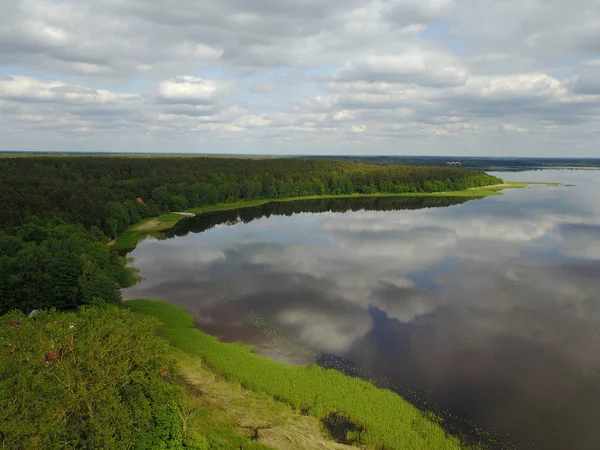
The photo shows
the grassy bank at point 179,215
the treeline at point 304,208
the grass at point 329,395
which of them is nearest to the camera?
the grass at point 329,395

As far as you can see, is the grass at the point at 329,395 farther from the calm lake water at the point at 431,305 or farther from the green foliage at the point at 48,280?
the green foliage at the point at 48,280

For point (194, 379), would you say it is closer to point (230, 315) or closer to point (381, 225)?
point (230, 315)

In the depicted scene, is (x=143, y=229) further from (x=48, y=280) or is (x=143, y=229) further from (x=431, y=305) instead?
(x=431, y=305)

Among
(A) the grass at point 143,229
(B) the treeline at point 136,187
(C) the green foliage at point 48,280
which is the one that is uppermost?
(B) the treeline at point 136,187

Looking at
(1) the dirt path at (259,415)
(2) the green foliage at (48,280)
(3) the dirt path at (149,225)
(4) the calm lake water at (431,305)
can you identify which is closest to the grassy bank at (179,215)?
(3) the dirt path at (149,225)

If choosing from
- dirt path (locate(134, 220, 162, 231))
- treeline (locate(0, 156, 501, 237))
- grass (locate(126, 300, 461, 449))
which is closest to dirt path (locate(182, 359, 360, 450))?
grass (locate(126, 300, 461, 449))

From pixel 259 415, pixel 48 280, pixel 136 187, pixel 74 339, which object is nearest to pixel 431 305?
pixel 259 415
